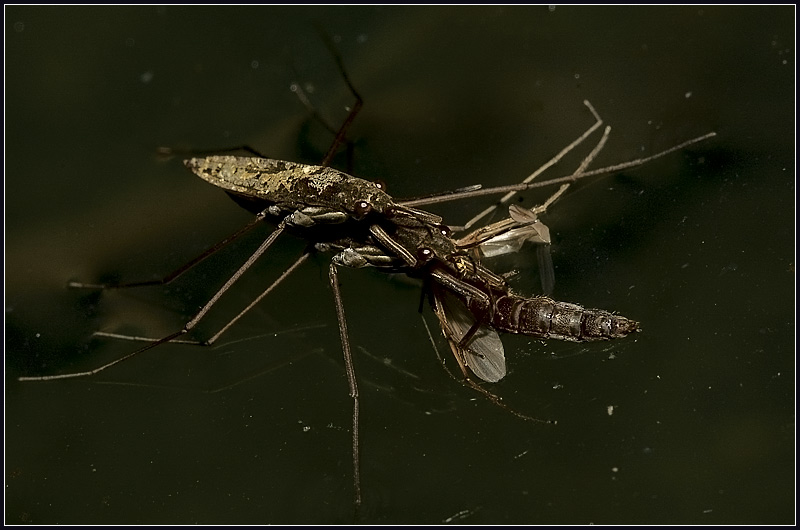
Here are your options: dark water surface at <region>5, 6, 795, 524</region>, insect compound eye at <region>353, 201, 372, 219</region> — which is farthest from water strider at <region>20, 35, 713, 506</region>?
dark water surface at <region>5, 6, 795, 524</region>

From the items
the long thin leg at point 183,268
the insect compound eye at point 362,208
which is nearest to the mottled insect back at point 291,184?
the insect compound eye at point 362,208

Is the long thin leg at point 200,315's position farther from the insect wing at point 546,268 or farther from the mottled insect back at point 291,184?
the insect wing at point 546,268


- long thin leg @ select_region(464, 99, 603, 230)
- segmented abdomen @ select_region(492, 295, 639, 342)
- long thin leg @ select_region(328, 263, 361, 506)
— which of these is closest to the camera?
segmented abdomen @ select_region(492, 295, 639, 342)

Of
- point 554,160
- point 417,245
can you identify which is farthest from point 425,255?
point 554,160

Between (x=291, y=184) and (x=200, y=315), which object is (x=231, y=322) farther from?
(x=291, y=184)

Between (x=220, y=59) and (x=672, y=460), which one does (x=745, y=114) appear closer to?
(x=672, y=460)

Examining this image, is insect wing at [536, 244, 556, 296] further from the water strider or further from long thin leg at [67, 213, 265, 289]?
long thin leg at [67, 213, 265, 289]

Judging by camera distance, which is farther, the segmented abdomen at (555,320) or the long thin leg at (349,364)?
the long thin leg at (349,364)

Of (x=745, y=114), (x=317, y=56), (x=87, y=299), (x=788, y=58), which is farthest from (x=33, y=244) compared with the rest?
(x=788, y=58)
